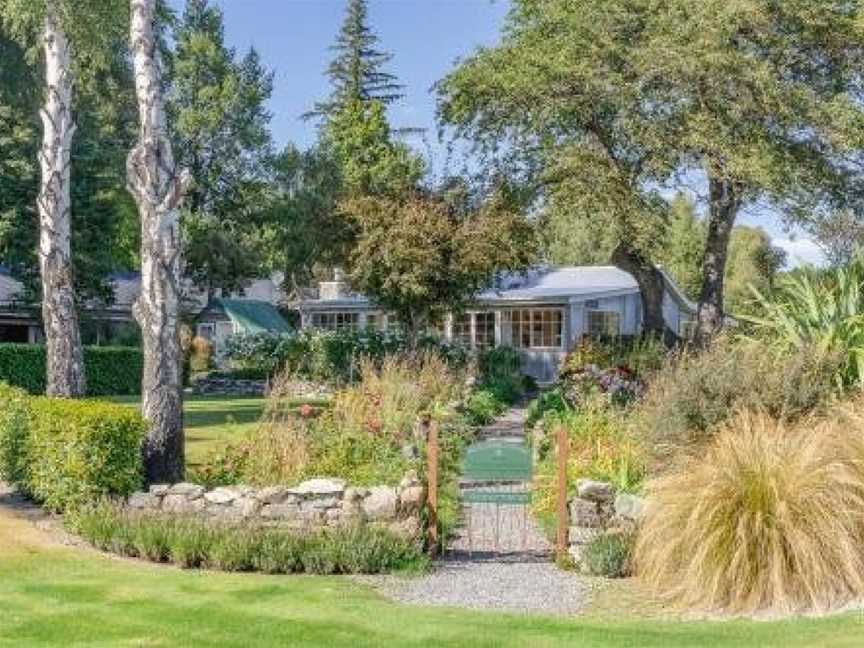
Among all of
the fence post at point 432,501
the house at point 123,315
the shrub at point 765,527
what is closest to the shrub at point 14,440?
the fence post at point 432,501

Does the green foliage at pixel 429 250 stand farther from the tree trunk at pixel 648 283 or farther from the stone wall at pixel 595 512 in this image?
the stone wall at pixel 595 512

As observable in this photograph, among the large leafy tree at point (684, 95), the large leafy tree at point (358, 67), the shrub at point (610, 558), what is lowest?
the shrub at point (610, 558)

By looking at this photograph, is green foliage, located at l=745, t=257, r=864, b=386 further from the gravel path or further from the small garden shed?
the small garden shed

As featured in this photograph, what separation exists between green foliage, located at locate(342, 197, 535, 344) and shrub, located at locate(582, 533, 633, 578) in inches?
521

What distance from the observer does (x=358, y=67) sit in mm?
58062

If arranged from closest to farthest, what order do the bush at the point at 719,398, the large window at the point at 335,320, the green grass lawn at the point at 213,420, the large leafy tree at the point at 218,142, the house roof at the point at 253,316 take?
the bush at the point at 719,398, the green grass lawn at the point at 213,420, the house roof at the point at 253,316, the large window at the point at 335,320, the large leafy tree at the point at 218,142

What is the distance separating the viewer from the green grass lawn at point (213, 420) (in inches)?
631

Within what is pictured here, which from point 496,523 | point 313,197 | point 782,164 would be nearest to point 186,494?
point 496,523

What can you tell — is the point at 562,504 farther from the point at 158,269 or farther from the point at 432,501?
the point at 158,269

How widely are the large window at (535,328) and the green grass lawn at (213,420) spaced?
9031mm

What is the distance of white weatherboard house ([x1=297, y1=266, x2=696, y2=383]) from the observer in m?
33.8

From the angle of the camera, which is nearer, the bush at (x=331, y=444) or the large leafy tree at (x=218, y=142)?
the bush at (x=331, y=444)

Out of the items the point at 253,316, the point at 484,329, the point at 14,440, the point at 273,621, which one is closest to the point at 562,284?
the point at 484,329

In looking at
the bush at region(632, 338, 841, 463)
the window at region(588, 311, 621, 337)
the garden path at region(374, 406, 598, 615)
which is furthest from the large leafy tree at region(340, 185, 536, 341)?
the bush at region(632, 338, 841, 463)
